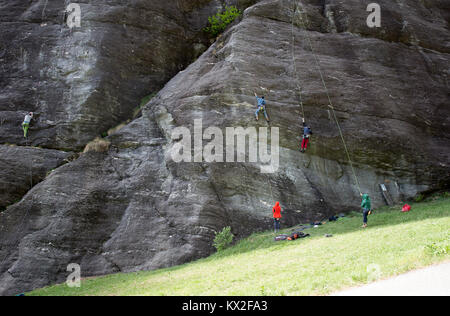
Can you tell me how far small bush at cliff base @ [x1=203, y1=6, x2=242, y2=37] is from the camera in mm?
27766

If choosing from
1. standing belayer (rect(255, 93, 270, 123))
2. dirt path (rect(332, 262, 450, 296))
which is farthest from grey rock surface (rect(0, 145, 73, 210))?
dirt path (rect(332, 262, 450, 296))

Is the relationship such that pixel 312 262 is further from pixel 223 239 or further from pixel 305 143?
pixel 305 143

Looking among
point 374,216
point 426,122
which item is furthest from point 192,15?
point 374,216

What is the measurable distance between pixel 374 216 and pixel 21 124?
20.5m

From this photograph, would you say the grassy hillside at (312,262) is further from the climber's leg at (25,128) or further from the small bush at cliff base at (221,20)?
the small bush at cliff base at (221,20)

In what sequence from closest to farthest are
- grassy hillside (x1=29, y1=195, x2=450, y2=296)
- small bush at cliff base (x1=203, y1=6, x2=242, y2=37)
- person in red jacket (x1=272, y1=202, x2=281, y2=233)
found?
grassy hillside (x1=29, y1=195, x2=450, y2=296), person in red jacket (x1=272, y1=202, x2=281, y2=233), small bush at cliff base (x1=203, y1=6, x2=242, y2=37)

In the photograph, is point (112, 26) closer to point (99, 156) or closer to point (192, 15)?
point (192, 15)

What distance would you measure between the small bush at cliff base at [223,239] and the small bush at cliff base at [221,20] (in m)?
19.0

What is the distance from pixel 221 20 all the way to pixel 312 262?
23.9 metres

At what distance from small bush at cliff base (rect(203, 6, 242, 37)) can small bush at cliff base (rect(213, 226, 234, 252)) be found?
19026 mm

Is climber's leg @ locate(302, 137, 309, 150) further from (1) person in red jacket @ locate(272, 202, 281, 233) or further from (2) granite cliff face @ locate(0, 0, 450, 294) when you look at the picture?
(1) person in red jacket @ locate(272, 202, 281, 233)

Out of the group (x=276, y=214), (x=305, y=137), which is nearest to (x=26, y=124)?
(x=276, y=214)

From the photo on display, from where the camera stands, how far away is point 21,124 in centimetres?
2088

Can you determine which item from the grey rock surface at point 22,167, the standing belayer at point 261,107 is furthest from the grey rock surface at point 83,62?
the standing belayer at point 261,107
